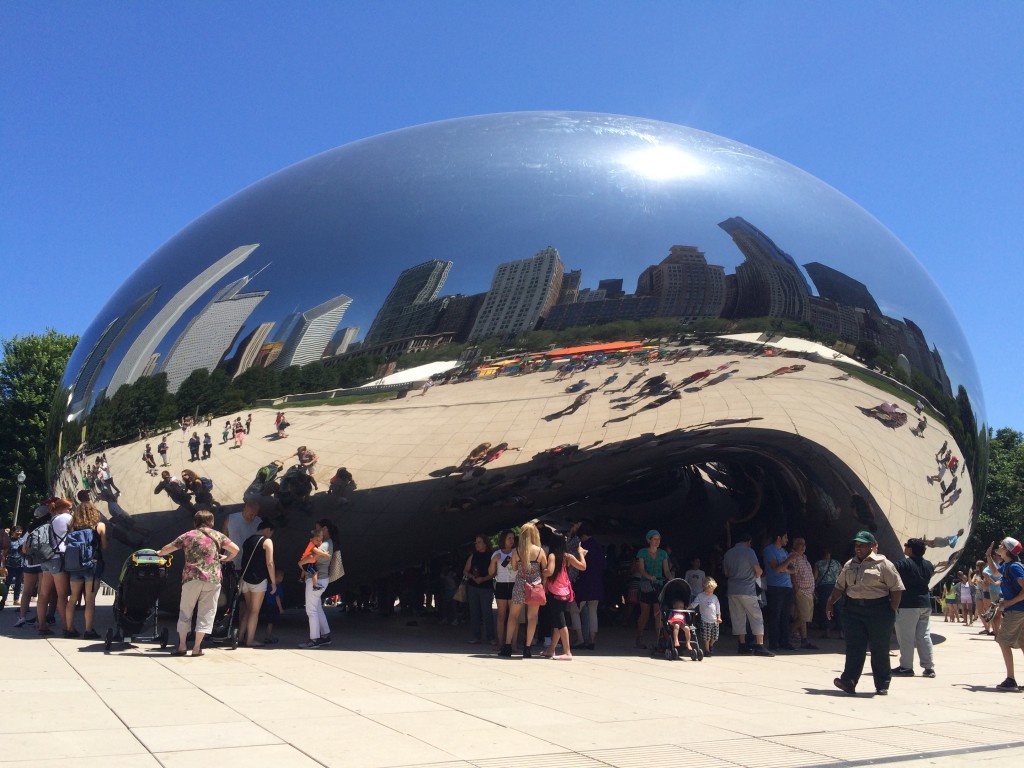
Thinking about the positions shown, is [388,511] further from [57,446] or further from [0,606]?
[0,606]

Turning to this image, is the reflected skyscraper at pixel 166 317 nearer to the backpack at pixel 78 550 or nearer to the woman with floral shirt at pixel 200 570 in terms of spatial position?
the backpack at pixel 78 550

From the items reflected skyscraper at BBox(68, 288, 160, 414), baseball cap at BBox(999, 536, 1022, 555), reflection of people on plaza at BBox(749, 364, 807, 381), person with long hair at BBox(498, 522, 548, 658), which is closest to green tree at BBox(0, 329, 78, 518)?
reflected skyscraper at BBox(68, 288, 160, 414)

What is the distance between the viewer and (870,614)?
6.87 m

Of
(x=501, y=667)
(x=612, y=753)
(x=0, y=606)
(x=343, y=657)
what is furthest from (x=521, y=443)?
(x=0, y=606)

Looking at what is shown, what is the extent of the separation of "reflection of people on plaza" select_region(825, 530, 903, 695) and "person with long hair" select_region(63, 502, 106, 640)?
670cm

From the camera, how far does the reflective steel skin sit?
7355mm

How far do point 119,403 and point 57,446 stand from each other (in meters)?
1.74

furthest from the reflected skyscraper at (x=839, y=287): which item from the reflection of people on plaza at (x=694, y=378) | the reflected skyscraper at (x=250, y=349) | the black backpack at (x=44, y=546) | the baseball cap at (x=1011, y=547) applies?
the black backpack at (x=44, y=546)

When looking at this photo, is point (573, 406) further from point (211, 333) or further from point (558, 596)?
→ point (211, 333)

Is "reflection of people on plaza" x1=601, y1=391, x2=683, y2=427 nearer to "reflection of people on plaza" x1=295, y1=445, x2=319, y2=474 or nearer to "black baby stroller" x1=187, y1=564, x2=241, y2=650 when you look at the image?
"reflection of people on plaza" x1=295, y1=445, x2=319, y2=474

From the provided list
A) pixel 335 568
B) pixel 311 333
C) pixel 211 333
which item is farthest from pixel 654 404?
pixel 211 333

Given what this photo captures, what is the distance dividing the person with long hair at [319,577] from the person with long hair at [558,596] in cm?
203

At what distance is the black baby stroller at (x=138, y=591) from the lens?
7.69 metres

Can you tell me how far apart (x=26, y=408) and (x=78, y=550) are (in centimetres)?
3251
